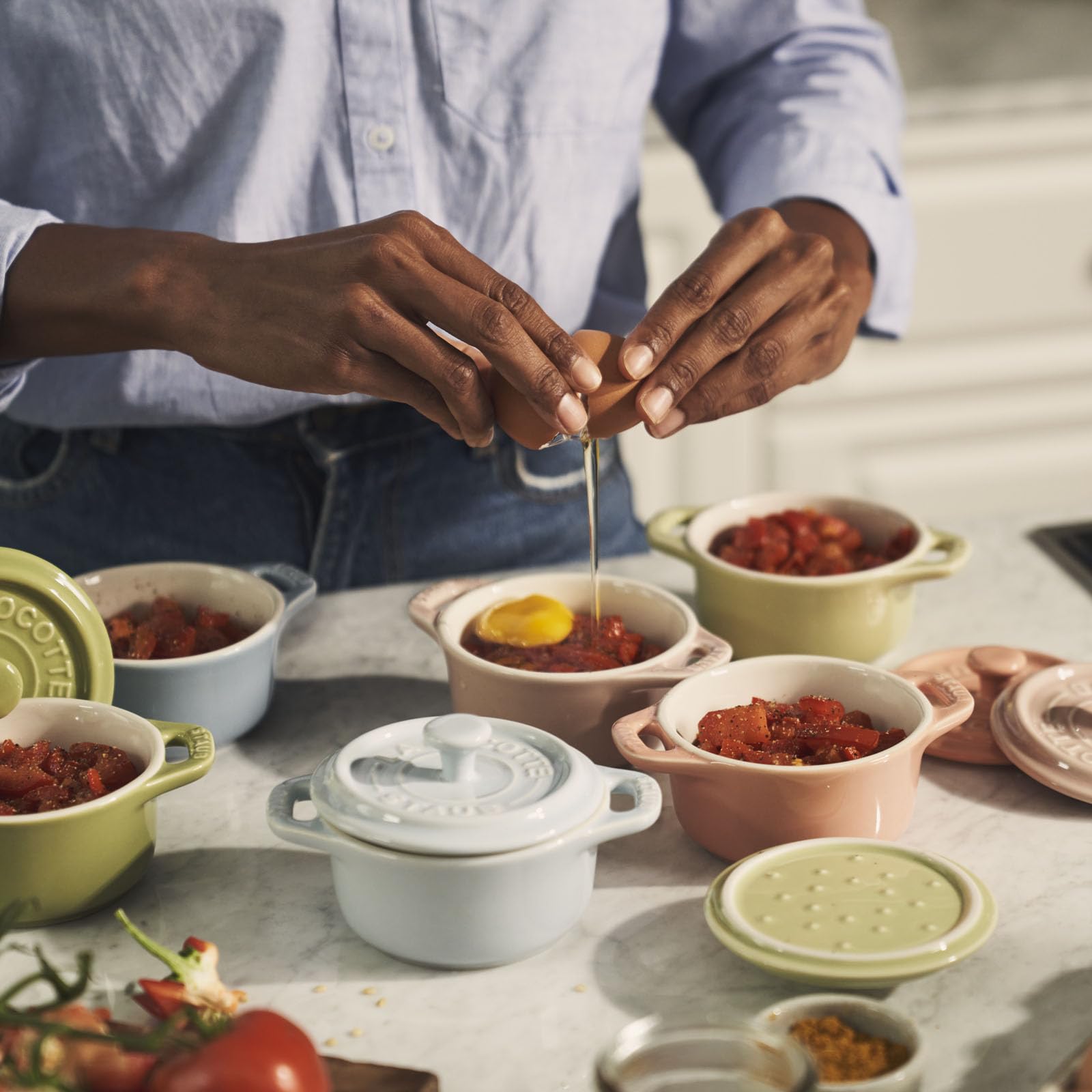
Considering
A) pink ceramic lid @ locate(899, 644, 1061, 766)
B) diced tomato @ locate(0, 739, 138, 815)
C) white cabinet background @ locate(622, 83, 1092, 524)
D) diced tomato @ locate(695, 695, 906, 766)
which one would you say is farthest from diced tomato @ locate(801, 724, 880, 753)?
white cabinet background @ locate(622, 83, 1092, 524)

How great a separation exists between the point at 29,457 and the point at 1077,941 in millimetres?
1249

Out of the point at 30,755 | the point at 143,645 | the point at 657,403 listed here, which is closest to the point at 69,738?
the point at 30,755

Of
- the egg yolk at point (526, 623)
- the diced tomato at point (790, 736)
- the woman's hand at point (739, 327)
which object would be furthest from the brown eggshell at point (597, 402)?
the diced tomato at point (790, 736)

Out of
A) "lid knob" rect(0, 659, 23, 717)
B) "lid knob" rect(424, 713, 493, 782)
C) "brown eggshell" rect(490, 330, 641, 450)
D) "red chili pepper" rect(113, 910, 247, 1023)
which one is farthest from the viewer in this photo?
"brown eggshell" rect(490, 330, 641, 450)

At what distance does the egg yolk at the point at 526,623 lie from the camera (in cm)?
124

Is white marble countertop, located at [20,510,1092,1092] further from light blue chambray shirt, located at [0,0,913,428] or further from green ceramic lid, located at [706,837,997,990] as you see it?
light blue chambray shirt, located at [0,0,913,428]

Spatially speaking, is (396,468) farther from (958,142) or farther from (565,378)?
(958,142)

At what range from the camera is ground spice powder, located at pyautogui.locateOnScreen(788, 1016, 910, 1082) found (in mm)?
765

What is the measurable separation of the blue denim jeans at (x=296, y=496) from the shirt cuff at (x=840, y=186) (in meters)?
0.38

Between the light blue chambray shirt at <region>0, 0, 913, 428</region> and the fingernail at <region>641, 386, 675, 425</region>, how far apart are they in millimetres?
399

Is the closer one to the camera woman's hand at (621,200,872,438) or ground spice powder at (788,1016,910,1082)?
ground spice powder at (788,1016,910,1082)

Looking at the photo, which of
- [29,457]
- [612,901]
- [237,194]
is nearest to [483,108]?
[237,194]

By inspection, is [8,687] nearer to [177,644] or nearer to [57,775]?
[57,775]

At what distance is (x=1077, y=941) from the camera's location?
94 centimetres
